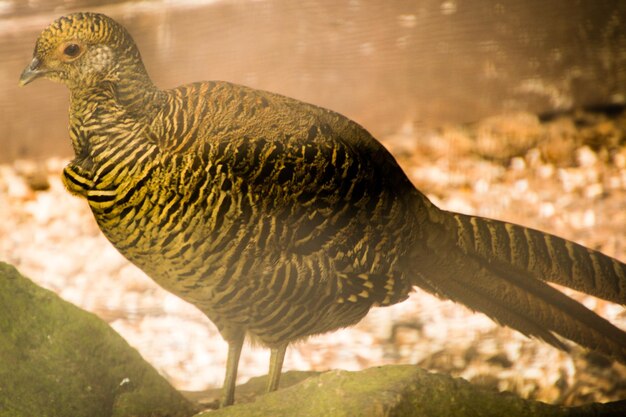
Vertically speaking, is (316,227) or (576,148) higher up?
(576,148)

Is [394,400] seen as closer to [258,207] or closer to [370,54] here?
[258,207]

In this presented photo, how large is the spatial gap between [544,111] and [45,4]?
1.35m

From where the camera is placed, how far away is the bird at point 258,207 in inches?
77.8

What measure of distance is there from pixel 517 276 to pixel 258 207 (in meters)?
0.81

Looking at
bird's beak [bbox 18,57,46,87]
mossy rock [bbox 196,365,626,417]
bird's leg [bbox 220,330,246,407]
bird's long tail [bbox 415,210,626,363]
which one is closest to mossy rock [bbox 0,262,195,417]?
bird's leg [bbox 220,330,246,407]

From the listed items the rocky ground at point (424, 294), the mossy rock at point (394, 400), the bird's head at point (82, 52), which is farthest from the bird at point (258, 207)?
the mossy rock at point (394, 400)

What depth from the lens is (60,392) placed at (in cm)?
221

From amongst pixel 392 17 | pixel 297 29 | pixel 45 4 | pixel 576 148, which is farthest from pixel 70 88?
pixel 576 148


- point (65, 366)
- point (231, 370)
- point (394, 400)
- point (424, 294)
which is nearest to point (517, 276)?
point (424, 294)

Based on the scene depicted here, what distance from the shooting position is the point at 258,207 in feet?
6.62

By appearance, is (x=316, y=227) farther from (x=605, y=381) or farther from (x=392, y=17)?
(x=605, y=381)

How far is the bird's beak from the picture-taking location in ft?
6.38

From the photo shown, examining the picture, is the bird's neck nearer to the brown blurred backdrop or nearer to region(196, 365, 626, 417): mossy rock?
the brown blurred backdrop

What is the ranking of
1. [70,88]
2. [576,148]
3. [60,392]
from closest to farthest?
[70,88] < [60,392] < [576,148]
